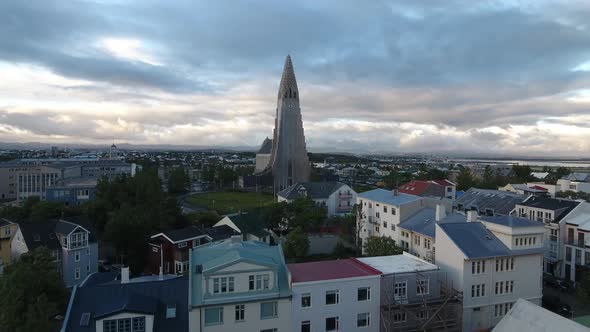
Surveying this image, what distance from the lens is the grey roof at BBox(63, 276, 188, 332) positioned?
20328 mm

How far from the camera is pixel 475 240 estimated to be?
90.0 feet

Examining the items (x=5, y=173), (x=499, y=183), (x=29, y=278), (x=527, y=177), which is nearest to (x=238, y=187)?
(x=5, y=173)

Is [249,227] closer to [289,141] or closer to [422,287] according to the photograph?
[422,287]

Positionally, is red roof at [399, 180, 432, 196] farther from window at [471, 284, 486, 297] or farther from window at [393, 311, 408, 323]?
window at [393, 311, 408, 323]

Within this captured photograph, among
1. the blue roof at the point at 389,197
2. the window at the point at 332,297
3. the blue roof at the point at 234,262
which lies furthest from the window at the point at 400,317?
the blue roof at the point at 389,197

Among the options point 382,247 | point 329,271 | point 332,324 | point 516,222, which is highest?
point 516,222

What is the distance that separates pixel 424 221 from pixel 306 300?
2118cm

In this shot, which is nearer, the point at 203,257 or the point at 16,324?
the point at 16,324

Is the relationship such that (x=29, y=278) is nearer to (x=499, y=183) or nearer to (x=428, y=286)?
(x=428, y=286)

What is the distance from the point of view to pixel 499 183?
285ft

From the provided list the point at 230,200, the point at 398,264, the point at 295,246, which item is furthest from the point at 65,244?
the point at 230,200

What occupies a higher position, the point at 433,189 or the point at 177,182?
the point at 433,189

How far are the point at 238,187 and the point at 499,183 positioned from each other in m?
68.0

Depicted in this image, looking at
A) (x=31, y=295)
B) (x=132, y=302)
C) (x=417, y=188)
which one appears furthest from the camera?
(x=417, y=188)
